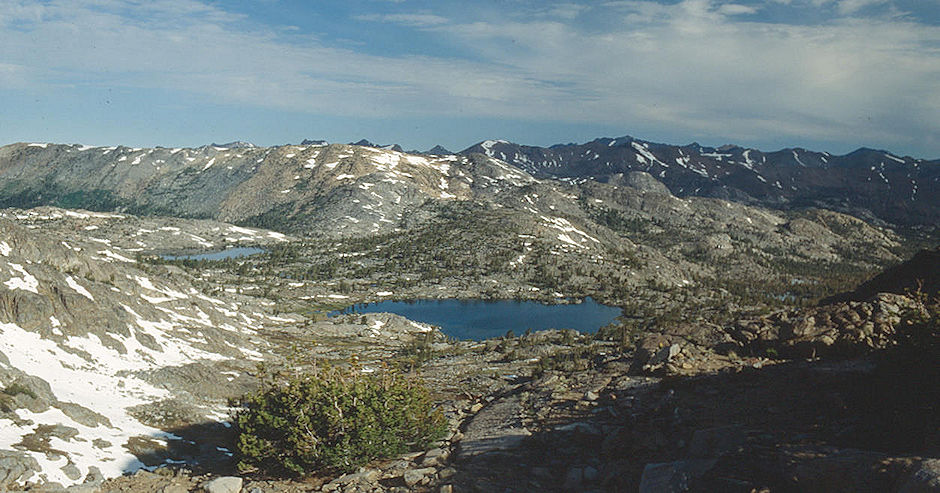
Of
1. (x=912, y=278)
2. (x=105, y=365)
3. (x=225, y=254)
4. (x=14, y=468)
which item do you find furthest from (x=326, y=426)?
(x=225, y=254)

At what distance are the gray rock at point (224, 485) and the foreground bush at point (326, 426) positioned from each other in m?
0.46

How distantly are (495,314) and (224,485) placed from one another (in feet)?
316

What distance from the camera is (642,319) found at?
10238 cm

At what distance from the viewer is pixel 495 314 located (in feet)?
358

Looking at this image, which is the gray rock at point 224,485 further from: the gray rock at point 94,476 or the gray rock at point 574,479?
the gray rock at point 574,479

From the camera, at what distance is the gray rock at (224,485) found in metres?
13.6

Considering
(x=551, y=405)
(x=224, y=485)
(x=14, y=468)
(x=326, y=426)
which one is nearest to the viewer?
(x=224, y=485)

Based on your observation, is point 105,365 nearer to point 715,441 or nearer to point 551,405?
point 551,405

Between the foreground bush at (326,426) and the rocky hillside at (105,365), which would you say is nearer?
the foreground bush at (326,426)

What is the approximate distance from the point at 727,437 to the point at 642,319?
310 ft

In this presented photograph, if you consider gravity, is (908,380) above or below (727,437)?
above

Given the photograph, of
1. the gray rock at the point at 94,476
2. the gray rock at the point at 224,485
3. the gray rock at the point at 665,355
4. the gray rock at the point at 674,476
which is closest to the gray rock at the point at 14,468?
the gray rock at the point at 94,476

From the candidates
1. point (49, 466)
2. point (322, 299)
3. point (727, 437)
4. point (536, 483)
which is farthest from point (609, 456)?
point (322, 299)

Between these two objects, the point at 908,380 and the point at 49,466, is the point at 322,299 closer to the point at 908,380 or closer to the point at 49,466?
the point at 49,466
